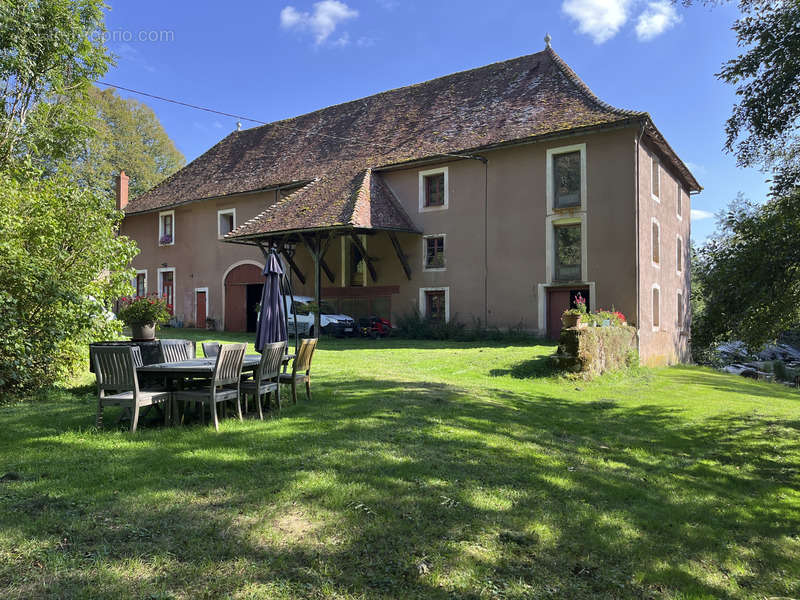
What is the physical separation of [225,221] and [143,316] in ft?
65.8

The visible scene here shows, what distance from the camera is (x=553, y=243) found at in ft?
62.4

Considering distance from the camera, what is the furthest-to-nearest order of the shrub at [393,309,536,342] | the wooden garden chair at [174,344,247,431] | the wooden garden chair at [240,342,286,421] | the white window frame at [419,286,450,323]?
the white window frame at [419,286,450,323] < the shrub at [393,309,536,342] < the wooden garden chair at [240,342,286,421] < the wooden garden chair at [174,344,247,431]

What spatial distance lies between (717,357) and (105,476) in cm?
3134

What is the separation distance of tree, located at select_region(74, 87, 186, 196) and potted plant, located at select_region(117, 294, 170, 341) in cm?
3141

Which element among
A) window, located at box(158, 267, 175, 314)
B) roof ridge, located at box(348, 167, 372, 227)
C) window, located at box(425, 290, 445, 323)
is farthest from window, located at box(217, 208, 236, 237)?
window, located at box(425, 290, 445, 323)

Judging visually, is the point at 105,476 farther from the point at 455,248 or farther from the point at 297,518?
the point at 455,248

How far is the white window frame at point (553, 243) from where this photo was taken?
1852 centimetres

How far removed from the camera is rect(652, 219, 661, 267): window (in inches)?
793

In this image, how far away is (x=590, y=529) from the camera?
4.00m

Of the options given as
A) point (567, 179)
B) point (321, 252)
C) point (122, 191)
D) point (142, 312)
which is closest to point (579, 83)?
point (567, 179)

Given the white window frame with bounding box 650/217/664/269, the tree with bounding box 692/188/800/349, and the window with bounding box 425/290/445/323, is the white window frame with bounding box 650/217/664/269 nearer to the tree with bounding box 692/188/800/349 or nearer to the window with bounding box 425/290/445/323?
the window with bounding box 425/290/445/323

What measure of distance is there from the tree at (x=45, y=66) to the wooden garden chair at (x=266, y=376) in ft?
24.2

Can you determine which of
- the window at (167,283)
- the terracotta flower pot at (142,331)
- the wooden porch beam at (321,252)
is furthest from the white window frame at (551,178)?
the window at (167,283)

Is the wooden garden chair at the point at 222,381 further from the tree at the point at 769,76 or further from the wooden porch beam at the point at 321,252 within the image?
the wooden porch beam at the point at 321,252
